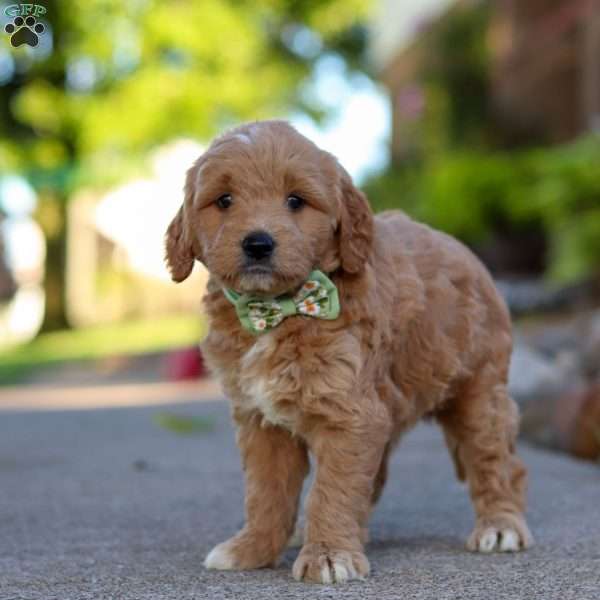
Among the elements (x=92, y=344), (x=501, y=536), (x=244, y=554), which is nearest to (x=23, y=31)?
(x=244, y=554)

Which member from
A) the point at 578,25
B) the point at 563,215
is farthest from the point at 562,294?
the point at 578,25

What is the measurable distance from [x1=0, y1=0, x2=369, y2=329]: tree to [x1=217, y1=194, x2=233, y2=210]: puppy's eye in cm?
1699

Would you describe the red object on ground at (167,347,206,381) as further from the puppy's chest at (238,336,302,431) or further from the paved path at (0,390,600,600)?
the puppy's chest at (238,336,302,431)

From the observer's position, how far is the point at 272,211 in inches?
169

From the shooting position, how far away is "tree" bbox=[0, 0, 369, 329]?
2236 centimetres

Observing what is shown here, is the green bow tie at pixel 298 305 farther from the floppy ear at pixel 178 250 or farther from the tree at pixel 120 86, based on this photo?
the tree at pixel 120 86

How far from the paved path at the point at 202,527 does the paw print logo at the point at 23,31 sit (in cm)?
199

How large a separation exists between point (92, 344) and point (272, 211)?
1818 centimetres

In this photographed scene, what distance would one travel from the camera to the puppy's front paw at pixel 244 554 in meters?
4.52

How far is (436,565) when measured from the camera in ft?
14.7

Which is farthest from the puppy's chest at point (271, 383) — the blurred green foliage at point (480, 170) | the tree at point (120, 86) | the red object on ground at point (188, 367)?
the tree at point (120, 86)

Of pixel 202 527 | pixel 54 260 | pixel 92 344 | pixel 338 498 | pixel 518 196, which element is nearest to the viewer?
pixel 338 498

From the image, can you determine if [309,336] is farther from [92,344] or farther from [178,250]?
[92,344]

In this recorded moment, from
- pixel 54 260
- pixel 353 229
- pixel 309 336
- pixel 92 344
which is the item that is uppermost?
pixel 353 229
